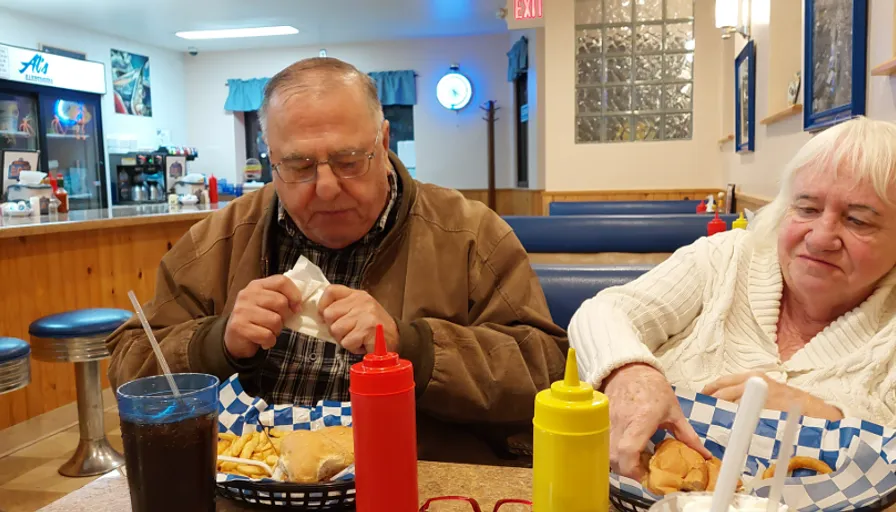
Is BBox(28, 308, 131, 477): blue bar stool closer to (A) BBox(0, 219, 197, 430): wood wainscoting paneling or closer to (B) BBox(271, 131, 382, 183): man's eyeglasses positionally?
(A) BBox(0, 219, 197, 430): wood wainscoting paneling

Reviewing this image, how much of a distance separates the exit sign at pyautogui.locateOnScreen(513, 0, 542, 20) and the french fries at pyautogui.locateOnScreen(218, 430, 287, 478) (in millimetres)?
4950

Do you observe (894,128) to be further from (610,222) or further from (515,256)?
(610,222)

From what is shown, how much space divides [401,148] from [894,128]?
31.3 ft

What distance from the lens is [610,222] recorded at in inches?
137

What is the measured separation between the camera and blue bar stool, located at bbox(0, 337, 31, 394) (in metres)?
2.56

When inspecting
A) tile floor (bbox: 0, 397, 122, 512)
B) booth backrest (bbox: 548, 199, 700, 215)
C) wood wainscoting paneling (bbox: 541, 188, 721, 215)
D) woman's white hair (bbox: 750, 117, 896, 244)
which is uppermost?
woman's white hair (bbox: 750, 117, 896, 244)

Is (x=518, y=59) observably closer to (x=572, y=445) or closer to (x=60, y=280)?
(x=60, y=280)

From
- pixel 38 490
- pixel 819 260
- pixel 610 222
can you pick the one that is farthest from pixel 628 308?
pixel 38 490

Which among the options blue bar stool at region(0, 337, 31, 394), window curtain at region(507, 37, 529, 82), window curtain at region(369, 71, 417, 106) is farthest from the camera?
window curtain at region(369, 71, 417, 106)

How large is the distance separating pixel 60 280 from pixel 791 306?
11.5 feet

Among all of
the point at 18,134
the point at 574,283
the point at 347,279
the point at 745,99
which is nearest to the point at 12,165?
the point at 18,134

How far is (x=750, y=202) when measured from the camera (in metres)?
4.39

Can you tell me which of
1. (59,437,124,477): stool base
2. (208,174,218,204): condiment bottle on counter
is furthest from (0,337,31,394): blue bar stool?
(208,174,218,204): condiment bottle on counter

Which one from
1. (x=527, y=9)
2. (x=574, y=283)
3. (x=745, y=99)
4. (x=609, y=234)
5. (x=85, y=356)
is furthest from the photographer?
(x=527, y=9)
